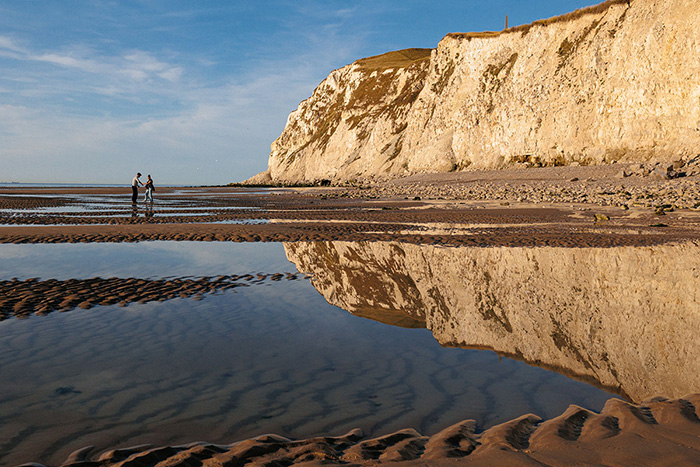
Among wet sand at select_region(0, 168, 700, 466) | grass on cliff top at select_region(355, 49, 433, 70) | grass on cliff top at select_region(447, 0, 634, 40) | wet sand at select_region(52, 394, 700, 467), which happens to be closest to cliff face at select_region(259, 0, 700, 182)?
grass on cliff top at select_region(447, 0, 634, 40)

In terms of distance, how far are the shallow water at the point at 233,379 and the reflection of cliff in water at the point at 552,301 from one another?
0.51 m

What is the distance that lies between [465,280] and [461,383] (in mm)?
4377

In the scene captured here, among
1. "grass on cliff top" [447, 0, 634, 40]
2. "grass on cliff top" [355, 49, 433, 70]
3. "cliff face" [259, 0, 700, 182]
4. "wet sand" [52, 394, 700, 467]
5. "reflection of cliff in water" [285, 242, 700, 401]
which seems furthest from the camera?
"grass on cliff top" [355, 49, 433, 70]

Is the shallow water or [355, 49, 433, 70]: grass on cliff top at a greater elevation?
[355, 49, 433, 70]: grass on cliff top

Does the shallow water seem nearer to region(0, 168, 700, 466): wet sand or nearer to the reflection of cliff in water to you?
region(0, 168, 700, 466): wet sand

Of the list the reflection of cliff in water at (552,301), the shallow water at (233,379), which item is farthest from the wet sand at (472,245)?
the reflection of cliff in water at (552,301)

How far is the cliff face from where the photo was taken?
39312mm

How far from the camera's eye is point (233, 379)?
171 inches

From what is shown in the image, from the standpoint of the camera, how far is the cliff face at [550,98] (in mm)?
39312

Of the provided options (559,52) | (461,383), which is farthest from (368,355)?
(559,52)

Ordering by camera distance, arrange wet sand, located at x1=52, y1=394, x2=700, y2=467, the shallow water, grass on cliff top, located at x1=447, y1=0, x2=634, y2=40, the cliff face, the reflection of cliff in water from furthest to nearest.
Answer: grass on cliff top, located at x1=447, y1=0, x2=634, y2=40 < the cliff face < the reflection of cliff in water < the shallow water < wet sand, located at x1=52, y1=394, x2=700, y2=467

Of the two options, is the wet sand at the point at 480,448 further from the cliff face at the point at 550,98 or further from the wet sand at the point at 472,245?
the cliff face at the point at 550,98

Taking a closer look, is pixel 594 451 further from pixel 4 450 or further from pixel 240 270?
pixel 240 270

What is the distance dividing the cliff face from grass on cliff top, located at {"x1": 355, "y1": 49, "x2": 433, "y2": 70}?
723 cm
